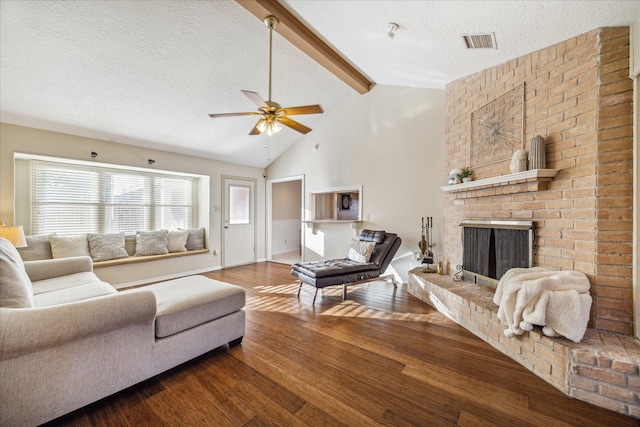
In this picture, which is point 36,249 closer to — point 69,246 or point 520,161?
point 69,246

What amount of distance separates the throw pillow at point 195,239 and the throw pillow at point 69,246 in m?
1.56

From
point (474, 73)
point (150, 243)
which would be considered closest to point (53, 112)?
point (150, 243)

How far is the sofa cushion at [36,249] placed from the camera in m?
3.47

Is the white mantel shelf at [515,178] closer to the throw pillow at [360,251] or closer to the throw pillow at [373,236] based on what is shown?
the throw pillow at [373,236]

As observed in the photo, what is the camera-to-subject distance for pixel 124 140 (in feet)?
13.8

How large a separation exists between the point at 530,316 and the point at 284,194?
6573mm

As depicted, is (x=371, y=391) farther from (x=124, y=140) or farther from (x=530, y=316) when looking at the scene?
(x=124, y=140)

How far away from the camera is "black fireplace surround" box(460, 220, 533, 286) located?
255cm

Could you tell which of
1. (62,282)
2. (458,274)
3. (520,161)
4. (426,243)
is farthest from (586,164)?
(62,282)

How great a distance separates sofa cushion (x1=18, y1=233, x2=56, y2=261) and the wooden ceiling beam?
409cm

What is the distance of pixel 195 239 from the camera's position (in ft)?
17.4

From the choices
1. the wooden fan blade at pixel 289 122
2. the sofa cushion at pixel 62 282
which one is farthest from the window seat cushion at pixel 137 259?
the wooden fan blade at pixel 289 122

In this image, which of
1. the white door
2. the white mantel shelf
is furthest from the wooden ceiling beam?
the white door

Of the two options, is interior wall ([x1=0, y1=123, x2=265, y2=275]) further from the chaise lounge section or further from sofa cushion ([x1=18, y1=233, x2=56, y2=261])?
the chaise lounge section
